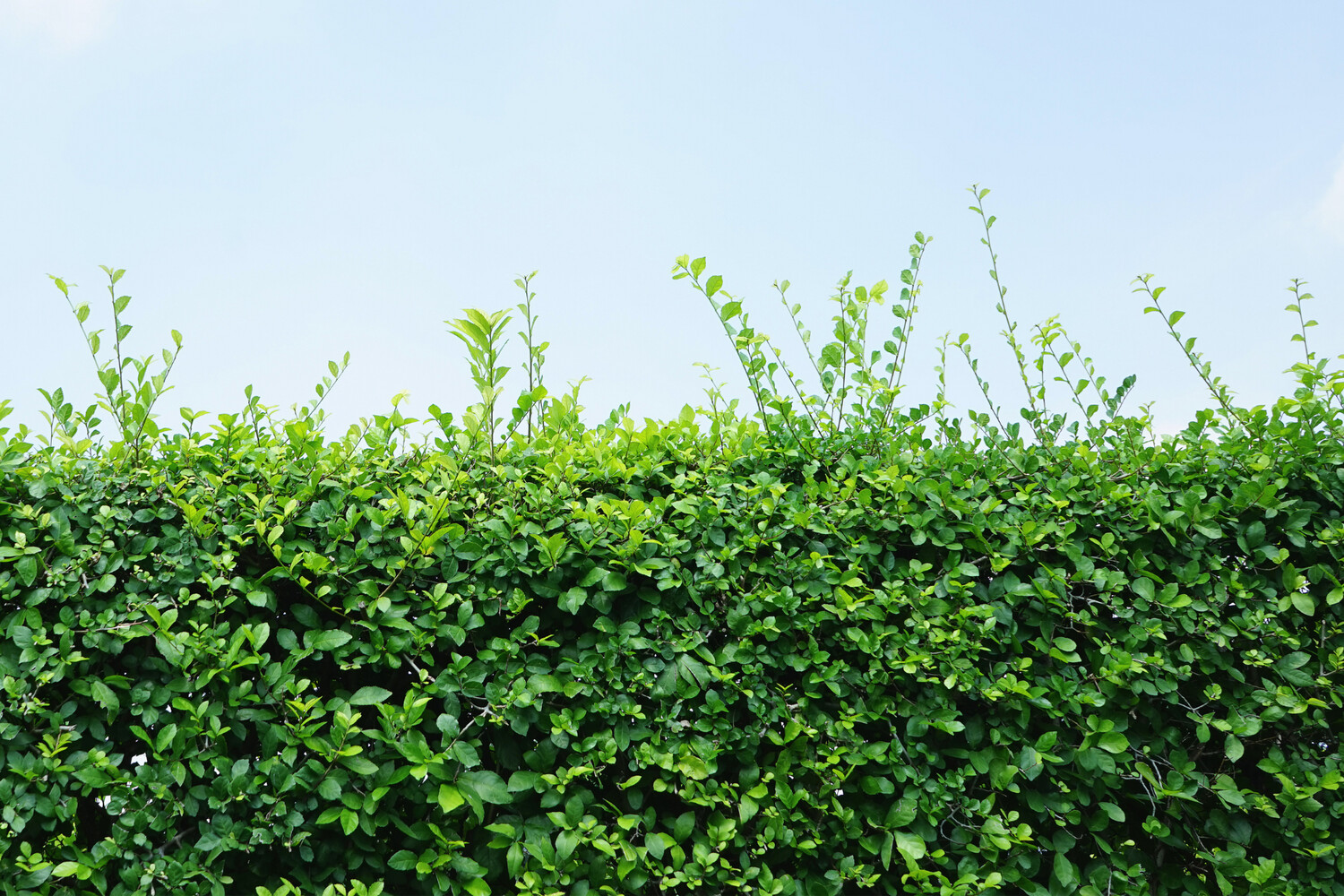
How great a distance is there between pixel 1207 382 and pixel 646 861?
342 centimetres

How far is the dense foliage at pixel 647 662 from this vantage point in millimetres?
3059

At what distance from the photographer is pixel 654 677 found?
3178 mm

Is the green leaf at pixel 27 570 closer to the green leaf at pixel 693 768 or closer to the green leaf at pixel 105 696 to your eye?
the green leaf at pixel 105 696

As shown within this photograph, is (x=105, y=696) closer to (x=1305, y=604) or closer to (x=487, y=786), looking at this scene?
(x=487, y=786)

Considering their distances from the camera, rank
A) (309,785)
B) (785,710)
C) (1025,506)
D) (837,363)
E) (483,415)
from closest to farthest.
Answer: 1. (309,785)
2. (785,710)
3. (483,415)
4. (1025,506)
5. (837,363)

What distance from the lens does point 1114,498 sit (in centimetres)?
367

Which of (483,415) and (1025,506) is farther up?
(483,415)

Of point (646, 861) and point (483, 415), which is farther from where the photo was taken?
point (483, 415)

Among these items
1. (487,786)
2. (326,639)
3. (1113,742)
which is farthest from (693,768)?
(1113,742)

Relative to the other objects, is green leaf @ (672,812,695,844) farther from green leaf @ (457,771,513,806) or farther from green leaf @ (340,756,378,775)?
green leaf @ (340,756,378,775)

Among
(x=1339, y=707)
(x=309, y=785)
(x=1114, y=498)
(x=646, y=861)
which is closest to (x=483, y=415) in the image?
(x=309, y=785)

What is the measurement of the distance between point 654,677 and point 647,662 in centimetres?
6

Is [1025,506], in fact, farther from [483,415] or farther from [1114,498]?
[483,415]

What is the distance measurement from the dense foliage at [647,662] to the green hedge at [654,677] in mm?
15
